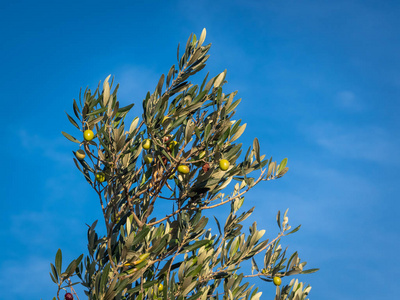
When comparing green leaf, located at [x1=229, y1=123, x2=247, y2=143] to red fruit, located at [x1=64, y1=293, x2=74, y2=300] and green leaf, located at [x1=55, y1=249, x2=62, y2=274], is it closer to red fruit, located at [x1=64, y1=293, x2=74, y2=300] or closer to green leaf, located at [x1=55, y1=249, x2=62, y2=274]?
green leaf, located at [x1=55, y1=249, x2=62, y2=274]

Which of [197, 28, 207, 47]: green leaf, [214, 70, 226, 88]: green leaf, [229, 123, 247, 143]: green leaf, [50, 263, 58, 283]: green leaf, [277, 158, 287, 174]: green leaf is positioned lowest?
[50, 263, 58, 283]: green leaf

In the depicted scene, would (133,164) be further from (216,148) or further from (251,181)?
(251,181)

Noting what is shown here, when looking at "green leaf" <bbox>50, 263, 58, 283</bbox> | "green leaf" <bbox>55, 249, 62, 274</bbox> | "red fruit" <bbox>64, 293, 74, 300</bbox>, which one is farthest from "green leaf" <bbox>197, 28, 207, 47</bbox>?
"red fruit" <bbox>64, 293, 74, 300</bbox>

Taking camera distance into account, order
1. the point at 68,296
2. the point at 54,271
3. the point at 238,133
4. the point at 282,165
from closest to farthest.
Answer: the point at 54,271 < the point at 68,296 < the point at 238,133 < the point at 282,165

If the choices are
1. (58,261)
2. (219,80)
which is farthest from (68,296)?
(219,80)

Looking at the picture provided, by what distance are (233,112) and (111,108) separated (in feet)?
5.74

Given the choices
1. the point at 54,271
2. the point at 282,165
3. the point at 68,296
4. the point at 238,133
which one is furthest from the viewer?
the point at 282,165

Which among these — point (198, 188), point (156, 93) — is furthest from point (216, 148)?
point (156, 93)

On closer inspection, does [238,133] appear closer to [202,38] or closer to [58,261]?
[202,38]

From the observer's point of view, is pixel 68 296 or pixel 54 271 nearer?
pixel 54 271

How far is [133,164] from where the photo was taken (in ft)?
20.7

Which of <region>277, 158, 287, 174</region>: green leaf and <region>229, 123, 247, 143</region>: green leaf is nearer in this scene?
<region>229, 123, 247, 143</region>: green leaf

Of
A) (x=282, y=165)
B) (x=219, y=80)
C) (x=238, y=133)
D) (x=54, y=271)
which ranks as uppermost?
(x=219, y=80)

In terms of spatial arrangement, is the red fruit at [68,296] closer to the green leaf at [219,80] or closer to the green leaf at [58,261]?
the green leaf at [58,261]
